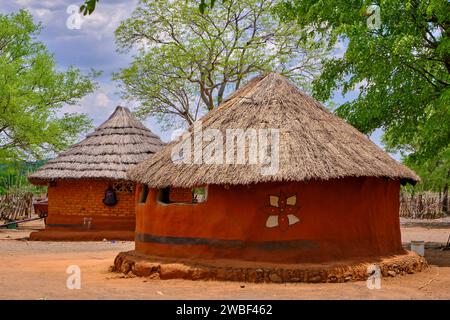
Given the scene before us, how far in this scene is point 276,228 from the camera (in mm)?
9703

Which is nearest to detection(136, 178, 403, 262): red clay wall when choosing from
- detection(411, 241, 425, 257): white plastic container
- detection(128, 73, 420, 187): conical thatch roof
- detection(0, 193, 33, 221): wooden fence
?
detection(128, 73, 420, 187): conical thatch roof

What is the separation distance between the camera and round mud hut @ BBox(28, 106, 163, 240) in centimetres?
1898

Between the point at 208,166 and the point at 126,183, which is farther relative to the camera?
the point at 126,183

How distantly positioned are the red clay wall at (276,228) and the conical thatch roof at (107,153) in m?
8.51

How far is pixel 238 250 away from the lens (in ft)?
31.9

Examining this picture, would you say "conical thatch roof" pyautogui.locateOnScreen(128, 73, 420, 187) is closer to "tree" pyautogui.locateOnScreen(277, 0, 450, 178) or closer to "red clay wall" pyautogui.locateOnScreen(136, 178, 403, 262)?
"red clay wall" pyautogui.locateOnScreen(136, 178, 403, 262)

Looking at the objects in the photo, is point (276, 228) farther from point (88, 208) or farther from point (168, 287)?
point (88, 208)

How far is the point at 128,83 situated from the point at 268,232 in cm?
2372

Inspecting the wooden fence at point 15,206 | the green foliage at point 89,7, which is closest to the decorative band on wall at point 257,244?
the green foliage at point 89,7

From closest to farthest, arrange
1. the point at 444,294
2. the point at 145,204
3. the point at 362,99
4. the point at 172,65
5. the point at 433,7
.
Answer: the point at 444,294 < the point at 145,204 < the point at 433,7 < the point at 362,99 < the point at 172,65

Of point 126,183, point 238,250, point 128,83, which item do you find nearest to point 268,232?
point 238,250

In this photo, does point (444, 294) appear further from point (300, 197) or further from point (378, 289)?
point (300, 197)

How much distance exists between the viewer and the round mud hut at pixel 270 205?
376 inches

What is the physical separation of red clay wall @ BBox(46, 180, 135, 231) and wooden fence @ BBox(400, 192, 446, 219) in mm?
18472
